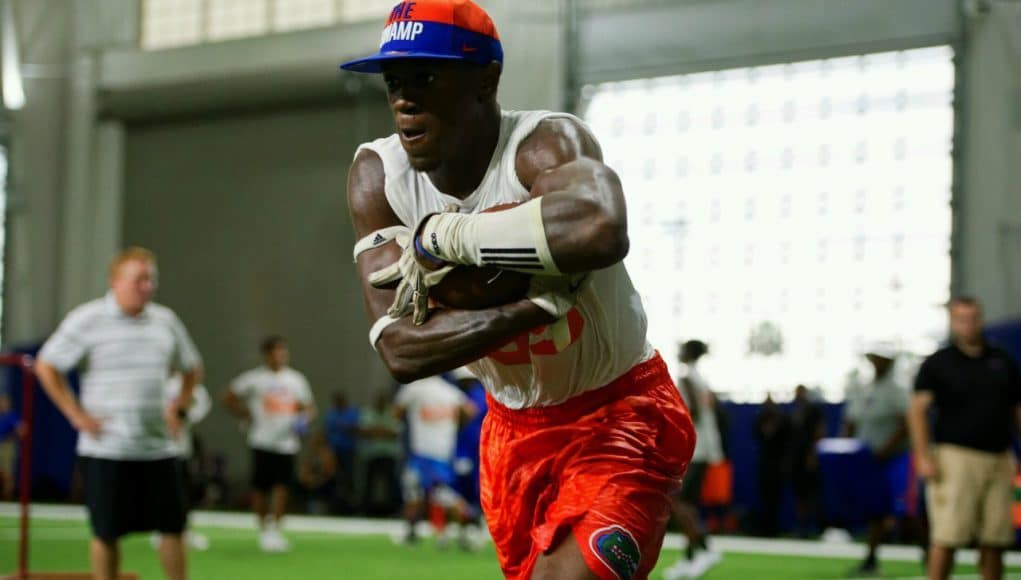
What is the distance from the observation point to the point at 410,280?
3271mm

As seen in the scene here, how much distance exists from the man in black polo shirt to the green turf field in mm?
2889

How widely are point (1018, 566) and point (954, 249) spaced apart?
221 inches

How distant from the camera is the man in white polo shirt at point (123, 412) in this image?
23.5 ft

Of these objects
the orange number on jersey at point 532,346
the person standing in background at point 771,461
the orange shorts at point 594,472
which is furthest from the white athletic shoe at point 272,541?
the orange number on jersey at point 532,346

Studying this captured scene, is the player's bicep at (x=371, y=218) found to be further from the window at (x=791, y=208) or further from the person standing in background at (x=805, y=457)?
the window at (x=791, y=208)

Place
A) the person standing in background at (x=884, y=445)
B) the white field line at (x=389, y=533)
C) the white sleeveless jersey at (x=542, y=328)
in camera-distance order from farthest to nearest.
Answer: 1. the white field line at (x=389, y=533)
2. the person standing in background at (x=884, y=445)
3. the white sleeveless jersey at (x=542, y=328)

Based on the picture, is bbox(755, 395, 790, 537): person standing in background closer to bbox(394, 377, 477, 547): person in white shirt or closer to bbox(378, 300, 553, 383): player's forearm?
bbox(394, 377, 477, 547): person in white shirt

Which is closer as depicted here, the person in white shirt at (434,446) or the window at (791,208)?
the person in white shirt at (434,446)

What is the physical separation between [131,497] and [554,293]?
4.71 m

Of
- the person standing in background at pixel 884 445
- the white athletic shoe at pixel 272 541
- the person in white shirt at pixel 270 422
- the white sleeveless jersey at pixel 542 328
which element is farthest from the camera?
the person in white shirt at pixel 270 422

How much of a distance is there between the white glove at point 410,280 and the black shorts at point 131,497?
4.30 meters

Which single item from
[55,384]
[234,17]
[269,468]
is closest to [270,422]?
[269,468]

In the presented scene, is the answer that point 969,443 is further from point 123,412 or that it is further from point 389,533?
point 389,533

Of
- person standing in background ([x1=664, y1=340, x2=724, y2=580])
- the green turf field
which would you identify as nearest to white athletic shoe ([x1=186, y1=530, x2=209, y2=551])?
the green turf field
